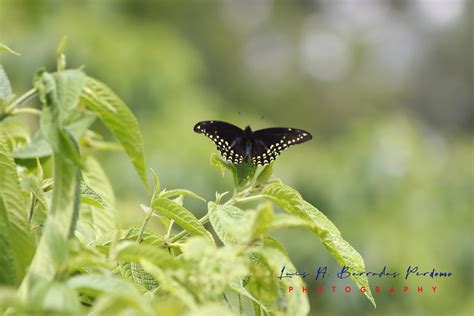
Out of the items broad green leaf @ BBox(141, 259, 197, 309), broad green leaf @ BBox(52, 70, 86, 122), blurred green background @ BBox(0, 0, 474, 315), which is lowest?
blurred green background @ BBox(0, 0, 474, 315)

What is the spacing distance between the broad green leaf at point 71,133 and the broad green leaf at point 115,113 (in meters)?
0.02

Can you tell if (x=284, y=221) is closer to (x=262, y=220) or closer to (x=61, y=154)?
(x=262, y=220)

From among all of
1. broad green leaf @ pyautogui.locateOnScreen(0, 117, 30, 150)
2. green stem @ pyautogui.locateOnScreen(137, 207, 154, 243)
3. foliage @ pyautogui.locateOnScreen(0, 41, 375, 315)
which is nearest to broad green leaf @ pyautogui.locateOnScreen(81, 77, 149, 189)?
foliage @ pyautogui.locateOnScreen(0, 41, 375, 315)

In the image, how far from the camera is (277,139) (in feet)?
5.80

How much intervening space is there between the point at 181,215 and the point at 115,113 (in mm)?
172

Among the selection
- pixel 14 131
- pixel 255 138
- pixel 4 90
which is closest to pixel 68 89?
pixel 4 90

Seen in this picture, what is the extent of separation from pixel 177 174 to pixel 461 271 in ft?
9.02

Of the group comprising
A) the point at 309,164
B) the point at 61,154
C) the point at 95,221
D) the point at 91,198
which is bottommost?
the point at 309,164

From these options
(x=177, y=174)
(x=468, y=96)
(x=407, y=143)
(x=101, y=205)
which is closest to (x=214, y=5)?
(x=468, y=96)

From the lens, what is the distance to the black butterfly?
1.59 metres

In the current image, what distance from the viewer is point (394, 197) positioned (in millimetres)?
7086

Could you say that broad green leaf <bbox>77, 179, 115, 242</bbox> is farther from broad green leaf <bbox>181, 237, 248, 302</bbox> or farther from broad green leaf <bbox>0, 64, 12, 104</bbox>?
broad green leaf <bbox>181, 237, 248, 302</bbox>

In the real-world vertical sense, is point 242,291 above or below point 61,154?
below

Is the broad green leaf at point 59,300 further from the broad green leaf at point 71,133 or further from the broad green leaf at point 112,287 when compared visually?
the broad green leaf at point 71,133
